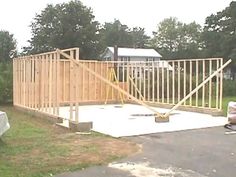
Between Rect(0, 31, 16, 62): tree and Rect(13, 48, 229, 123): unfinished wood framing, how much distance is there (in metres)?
27.6

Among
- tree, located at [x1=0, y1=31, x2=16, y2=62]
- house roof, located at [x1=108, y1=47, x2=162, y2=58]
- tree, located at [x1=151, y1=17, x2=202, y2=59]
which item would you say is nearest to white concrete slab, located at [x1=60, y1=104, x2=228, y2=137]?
tree, located at [x1=0, y1=31, x2=16, y2=62]

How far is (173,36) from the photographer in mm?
74875

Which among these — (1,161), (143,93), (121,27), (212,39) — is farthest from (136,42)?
(1,161)

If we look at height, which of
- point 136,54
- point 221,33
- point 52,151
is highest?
point 221,33

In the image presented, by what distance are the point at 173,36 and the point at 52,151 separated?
69.6 metres

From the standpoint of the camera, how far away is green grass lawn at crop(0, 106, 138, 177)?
5.77 meters

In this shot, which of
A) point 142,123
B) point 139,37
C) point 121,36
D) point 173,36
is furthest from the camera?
point 139,37

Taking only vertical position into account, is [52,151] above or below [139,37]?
below

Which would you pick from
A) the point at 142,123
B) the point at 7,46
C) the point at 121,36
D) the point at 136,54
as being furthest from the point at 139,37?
the point at 142,123

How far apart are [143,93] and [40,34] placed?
23130 millimetres

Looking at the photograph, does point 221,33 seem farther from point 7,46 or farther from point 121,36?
point 121,36

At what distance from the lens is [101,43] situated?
3794 cm

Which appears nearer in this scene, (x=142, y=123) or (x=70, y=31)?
(x=142, y=123)

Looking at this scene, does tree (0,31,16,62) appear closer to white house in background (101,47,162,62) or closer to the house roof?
white house in background (101,47,162,62)
